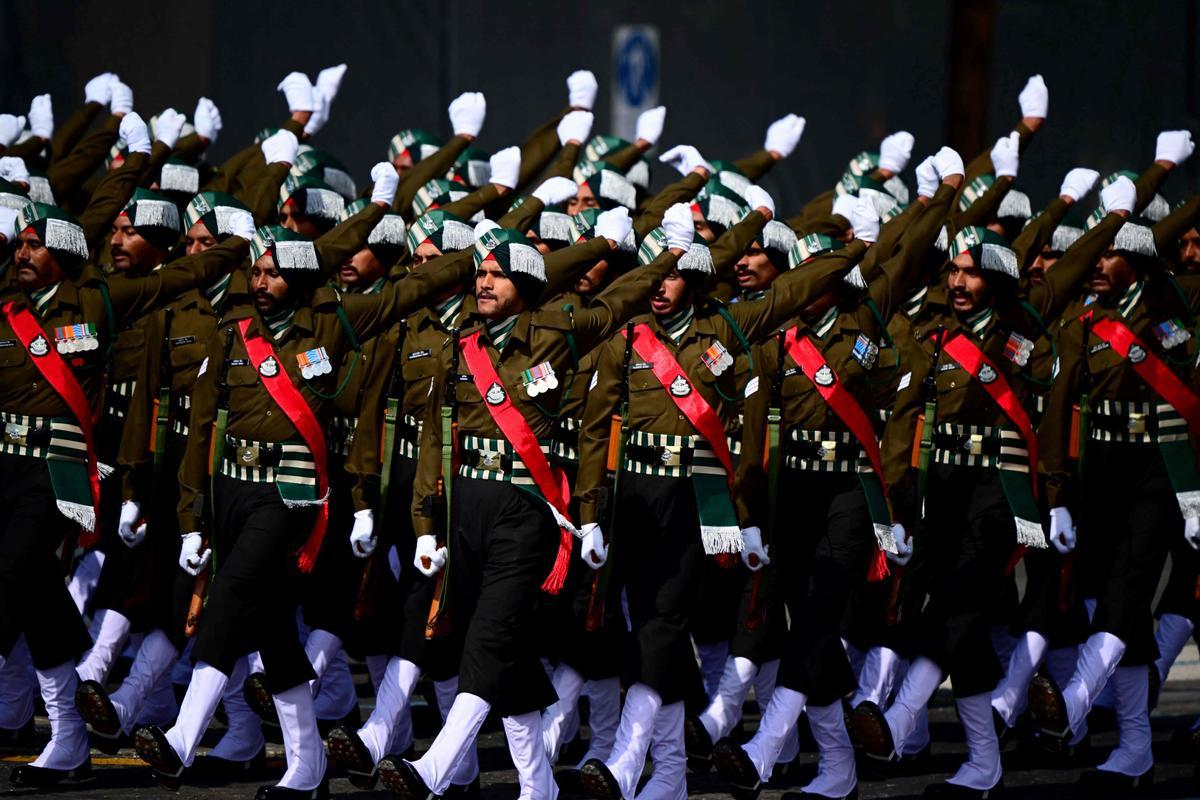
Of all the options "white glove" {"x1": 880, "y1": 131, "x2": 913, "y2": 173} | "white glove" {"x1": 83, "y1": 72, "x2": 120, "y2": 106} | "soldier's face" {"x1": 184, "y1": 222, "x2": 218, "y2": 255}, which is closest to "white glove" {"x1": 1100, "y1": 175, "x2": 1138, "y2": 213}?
"white glove" {"x1": 880, "y1": 131, "x2": 913, "y2": 173}

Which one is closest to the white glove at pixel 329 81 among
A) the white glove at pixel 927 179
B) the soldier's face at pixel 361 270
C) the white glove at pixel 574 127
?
the white glove at pixel 574 127

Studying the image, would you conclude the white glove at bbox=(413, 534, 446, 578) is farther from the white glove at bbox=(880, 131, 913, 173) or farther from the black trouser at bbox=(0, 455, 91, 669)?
the white glove at bbox=(880, 131, 913, 173)

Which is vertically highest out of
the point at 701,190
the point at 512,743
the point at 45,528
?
the point at 701,190

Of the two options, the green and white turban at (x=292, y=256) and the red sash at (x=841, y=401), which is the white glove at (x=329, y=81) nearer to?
the green and white turban at (x=292, y=256)

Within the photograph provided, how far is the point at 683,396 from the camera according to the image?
30.3 feet

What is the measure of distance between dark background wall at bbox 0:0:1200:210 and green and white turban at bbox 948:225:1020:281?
7.34 metres

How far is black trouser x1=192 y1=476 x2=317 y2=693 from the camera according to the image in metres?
8.97

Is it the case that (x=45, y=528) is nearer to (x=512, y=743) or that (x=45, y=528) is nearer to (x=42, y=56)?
(x=512, y=743)

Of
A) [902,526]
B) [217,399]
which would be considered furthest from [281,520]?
[902,526]

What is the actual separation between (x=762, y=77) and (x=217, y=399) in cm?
1000

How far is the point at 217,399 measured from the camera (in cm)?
927

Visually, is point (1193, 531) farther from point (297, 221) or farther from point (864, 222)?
point (297, 221)

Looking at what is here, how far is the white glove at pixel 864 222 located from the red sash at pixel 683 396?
53.1 inches

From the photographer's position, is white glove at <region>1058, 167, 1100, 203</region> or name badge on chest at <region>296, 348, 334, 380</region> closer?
name badge on chest at <region>296, 348, 334, 380</region>
